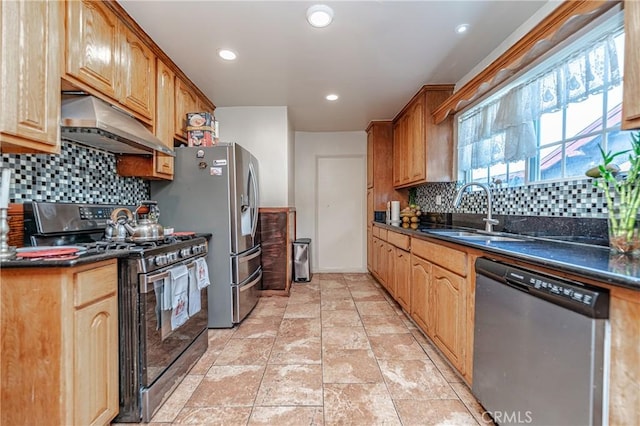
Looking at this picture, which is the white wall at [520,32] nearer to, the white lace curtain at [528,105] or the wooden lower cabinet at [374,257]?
the white lace curtain at [528,105]

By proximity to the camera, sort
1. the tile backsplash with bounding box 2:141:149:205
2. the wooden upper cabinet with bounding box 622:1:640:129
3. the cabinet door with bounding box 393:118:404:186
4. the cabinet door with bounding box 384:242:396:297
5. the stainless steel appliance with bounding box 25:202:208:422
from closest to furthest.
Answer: the wooden upper cabinet with bounding box 622:1:640:129 < the stainless steel appliance with bounding box 25:202:208:422 < the tile backsplash with bounding box 2:141:149:205 < the cabinet door with bounding box 384:242:396:297 < the cabinet door with bounding box 393:118:404:186

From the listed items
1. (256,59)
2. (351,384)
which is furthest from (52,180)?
(351,384)

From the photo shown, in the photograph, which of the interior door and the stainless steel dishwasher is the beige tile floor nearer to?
the stainless steel dishwasher

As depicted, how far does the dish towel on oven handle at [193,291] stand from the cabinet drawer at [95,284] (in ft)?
1.78

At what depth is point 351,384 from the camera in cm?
175

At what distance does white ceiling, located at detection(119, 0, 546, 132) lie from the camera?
182cm

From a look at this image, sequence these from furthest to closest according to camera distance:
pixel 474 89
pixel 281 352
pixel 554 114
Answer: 1. pixel 474 89
2. pixel 281 352
3. pixel 554 114

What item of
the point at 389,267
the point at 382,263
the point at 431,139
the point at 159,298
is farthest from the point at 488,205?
the point at 159,298

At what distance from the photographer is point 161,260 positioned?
1599 mm

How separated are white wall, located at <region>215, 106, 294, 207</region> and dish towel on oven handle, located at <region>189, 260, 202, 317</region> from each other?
1860mm

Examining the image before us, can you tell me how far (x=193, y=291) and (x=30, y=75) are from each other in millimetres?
1424

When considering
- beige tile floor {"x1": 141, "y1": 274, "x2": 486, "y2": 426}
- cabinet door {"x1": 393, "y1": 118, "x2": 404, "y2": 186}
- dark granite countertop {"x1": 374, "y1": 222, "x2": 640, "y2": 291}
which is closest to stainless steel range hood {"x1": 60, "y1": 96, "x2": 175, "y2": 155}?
beige tile floor {"x1": 141, "y1": 274, "x2": 486, "y2": 426}

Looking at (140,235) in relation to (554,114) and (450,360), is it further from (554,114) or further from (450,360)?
(554,114)

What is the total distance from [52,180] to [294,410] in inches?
78.2
